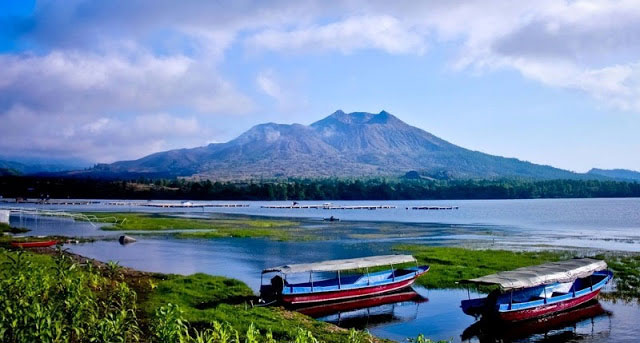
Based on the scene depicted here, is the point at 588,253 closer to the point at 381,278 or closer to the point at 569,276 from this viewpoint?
the point at 569,276

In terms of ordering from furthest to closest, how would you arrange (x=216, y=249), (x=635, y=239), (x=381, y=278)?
1. (x=635, y=239)
2. (x=216, y=249)
3. (x=381, y=278)

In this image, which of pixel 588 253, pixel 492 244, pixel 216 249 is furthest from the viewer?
pixel 492 244

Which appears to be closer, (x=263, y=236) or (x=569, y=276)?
(x=569, y=276)

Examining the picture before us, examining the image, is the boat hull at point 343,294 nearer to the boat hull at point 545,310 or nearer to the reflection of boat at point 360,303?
the reflection of boat at point 360,303

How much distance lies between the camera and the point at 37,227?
8331 cm

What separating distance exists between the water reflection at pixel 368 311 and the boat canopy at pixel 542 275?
16.2 feet

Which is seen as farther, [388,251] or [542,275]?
[388,251]

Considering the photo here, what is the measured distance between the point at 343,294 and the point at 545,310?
39.4 feet

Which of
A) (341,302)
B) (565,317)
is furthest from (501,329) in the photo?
(341,302)

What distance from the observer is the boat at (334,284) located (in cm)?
3256

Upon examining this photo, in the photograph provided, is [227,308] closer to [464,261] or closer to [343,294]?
[343,294]

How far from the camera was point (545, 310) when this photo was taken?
31.7 meters

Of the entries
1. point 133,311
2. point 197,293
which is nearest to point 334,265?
point 197,293

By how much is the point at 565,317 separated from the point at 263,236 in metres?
49.7
